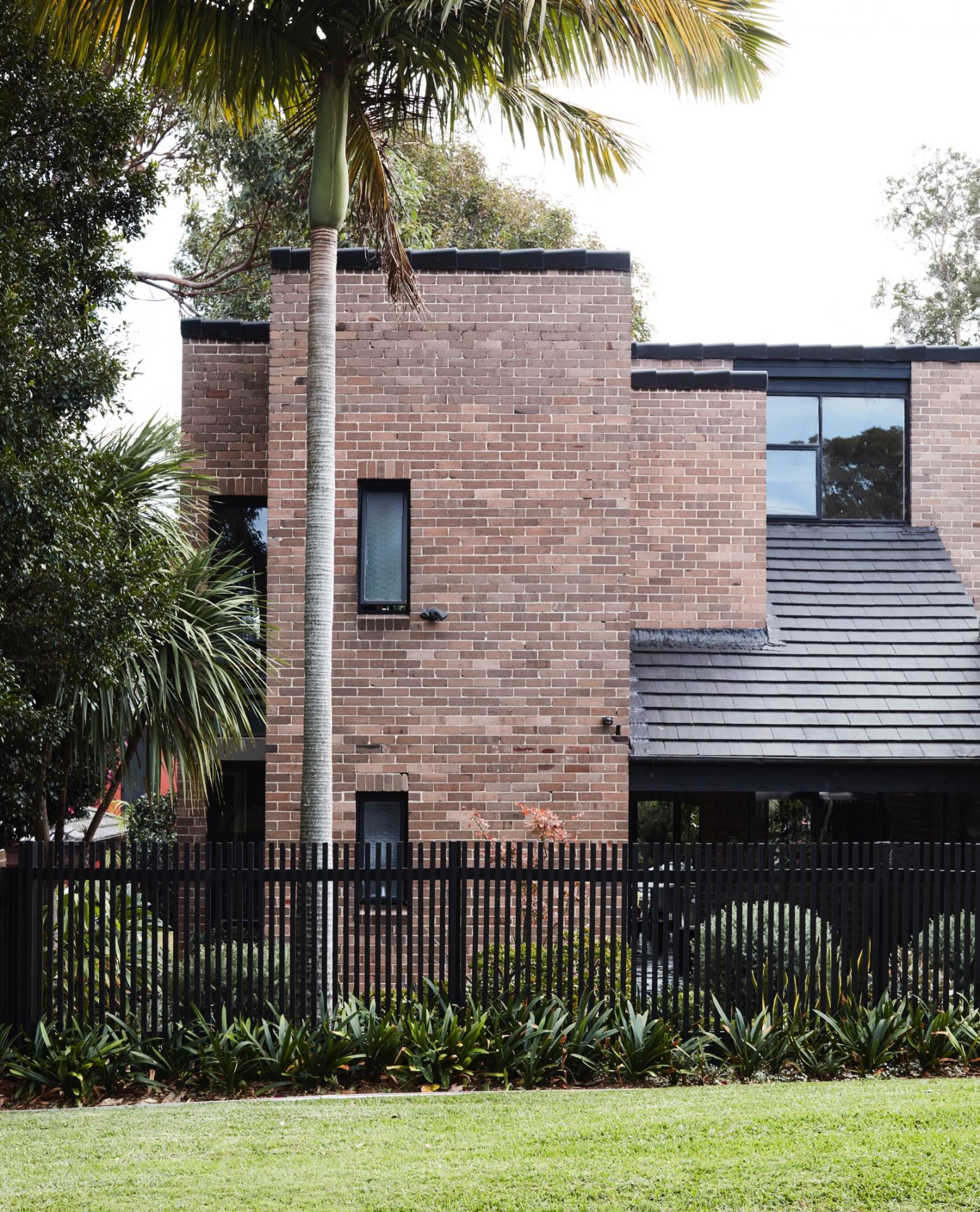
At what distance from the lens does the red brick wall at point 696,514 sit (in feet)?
45.7

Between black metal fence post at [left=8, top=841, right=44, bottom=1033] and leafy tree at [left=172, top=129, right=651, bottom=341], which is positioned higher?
leafy tree at [left=172, top=129, right=651, bottom=341]

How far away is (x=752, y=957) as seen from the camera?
8867 millimetres

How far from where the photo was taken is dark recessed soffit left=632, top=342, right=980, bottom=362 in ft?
52.0

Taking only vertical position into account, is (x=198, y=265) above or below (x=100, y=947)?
above

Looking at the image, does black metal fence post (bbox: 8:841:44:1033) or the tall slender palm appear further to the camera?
the tall slender palm

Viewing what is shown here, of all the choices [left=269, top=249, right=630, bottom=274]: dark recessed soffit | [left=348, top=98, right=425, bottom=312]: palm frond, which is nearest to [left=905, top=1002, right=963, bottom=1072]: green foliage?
[left=348, top=98, right=425, bottom=312]: palm frond

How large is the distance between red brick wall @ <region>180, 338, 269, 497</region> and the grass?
7444 millimetres

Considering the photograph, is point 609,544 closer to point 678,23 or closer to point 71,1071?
point 678,23

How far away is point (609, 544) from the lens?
1238 centimetres

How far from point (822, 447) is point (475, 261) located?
5.70 m

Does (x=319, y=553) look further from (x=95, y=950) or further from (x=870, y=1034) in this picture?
(x=870, y=1034)

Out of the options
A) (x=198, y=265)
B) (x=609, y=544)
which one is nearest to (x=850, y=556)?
(x=609, y=544)

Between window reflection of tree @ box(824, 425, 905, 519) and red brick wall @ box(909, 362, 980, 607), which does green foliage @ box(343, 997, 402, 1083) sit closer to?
window reflection of tree @ box(824, 425, 905, 519)

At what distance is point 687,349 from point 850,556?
11.0ft
